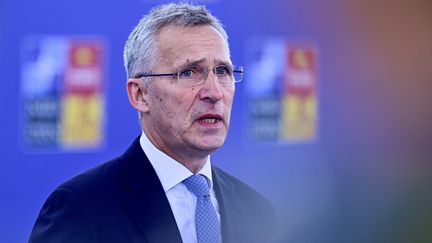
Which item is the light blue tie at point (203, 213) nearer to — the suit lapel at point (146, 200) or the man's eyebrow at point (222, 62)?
the suit lapel at point (146, 200)

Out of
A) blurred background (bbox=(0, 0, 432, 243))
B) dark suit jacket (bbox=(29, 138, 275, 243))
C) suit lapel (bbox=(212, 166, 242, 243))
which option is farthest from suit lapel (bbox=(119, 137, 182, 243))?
blurred background (bbox=(0, 0, 432, 243))

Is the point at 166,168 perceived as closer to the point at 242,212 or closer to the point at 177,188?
the point at 177,188

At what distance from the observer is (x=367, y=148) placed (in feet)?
7.30

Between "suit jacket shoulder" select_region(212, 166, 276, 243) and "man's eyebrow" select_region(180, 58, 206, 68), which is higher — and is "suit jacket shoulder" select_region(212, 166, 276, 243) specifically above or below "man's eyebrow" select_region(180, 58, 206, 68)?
below

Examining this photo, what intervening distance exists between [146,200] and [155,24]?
278 millimetres

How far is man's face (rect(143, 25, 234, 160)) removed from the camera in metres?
1.08

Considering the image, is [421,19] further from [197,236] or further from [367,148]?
[197,236]

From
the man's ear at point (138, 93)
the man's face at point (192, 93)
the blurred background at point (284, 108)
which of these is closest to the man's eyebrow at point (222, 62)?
the man's face at point (192, 93)

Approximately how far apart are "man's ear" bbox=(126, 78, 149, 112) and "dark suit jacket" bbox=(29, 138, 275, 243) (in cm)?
6

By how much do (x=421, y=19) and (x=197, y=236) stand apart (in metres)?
1.49

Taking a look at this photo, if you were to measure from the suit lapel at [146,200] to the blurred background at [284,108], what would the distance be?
48 cm

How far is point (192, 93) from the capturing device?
1.08 meters

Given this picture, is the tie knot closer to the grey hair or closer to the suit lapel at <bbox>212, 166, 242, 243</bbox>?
the suit lapel at <bbox>212, 166, 242, 243</bbox>

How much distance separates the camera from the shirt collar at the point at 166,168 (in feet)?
3.65
